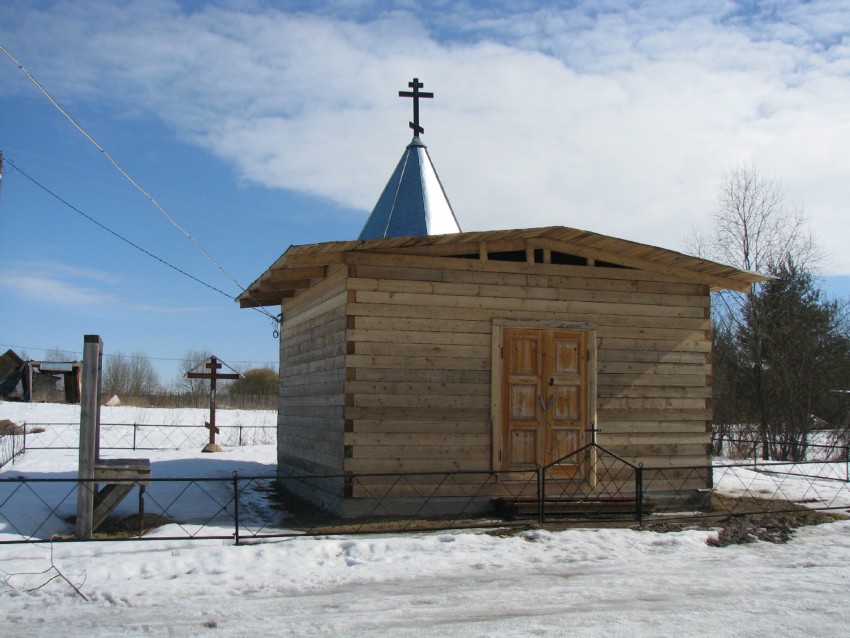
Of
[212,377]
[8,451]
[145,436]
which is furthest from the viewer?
[145,436]

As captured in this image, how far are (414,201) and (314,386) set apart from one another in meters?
4.54

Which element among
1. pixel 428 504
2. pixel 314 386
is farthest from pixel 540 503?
pixel 314 386

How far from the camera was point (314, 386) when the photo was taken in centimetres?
1227

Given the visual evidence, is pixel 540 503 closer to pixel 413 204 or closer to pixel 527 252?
pixel 527 252

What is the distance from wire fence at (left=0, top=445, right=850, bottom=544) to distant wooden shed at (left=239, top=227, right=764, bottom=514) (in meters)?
0.17

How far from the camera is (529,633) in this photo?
6051 millimetres

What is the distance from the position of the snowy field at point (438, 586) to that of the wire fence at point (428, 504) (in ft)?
2.27

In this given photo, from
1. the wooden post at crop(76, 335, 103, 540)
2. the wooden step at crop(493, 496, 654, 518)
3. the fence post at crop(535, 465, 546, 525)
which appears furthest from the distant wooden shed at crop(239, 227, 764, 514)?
the wooden post at crop(76, 335, 103, 540)

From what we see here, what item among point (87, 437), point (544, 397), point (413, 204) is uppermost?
point (413, 204)

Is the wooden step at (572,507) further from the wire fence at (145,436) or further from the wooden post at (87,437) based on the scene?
the wire fence at (145,436)

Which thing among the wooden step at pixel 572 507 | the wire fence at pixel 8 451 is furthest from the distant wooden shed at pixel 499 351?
the wire fence at pixel 8 451

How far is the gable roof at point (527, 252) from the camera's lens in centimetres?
1039

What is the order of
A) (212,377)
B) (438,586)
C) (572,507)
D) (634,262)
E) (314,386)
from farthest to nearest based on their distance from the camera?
(212,377) → (314,386) → (634,262) → (572,507) → (438,586)

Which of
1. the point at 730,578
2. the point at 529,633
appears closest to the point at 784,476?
the point at 730,578
